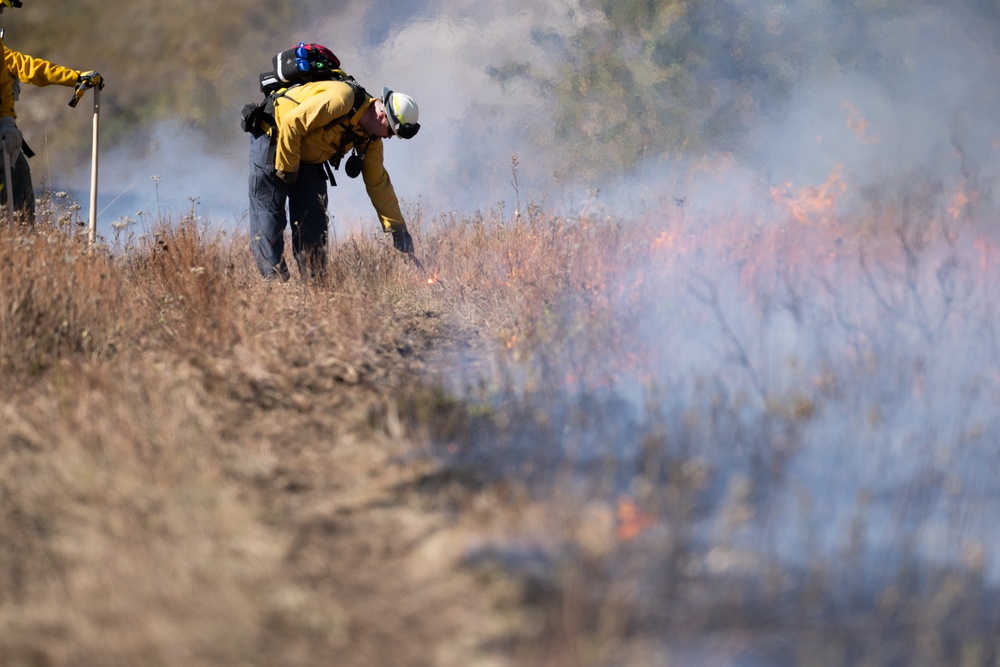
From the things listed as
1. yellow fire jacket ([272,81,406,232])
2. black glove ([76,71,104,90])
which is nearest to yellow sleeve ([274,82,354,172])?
yellow fire jacket ([272,81,406,232])

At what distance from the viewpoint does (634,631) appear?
5.98 feet

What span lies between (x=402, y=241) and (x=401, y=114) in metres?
0.83

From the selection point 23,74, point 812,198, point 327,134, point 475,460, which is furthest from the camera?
point 23,74

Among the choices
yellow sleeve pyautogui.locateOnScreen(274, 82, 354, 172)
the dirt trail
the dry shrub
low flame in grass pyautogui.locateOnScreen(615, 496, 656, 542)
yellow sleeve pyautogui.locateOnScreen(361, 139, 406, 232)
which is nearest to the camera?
the dirt trail

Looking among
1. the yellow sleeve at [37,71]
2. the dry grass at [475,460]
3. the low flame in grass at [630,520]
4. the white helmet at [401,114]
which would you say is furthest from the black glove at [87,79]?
the low flame in grass at [630,520]

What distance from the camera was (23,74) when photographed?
17.0 ft

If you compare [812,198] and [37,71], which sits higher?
[37,71]

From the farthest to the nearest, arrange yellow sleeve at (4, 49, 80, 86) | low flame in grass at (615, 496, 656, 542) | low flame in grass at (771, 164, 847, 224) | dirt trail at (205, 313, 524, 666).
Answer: yellow sleeve at (4, 49, 80, 86)
low flame in grass at (771, 164, 847, 224)
low flame in grass at (615, 496, 656, 542)
dirt trail at (205, 313, 524, 666)

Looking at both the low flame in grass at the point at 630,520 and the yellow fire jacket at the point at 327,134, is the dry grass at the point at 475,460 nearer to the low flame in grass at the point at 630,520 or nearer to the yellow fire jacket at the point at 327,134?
the low flame in grass at the point at 630,520

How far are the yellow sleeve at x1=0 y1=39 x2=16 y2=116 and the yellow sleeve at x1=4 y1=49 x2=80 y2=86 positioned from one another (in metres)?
0.06

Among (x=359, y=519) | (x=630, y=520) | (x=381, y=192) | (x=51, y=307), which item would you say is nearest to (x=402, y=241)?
(x=381, y=192)

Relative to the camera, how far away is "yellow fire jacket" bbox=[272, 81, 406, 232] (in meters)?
4.43

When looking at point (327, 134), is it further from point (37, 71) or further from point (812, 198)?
point (812, 198)

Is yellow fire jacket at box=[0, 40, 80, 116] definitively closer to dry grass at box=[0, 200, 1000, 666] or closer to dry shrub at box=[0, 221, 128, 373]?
dry grass at box=[0, 200, 1000, 666]
